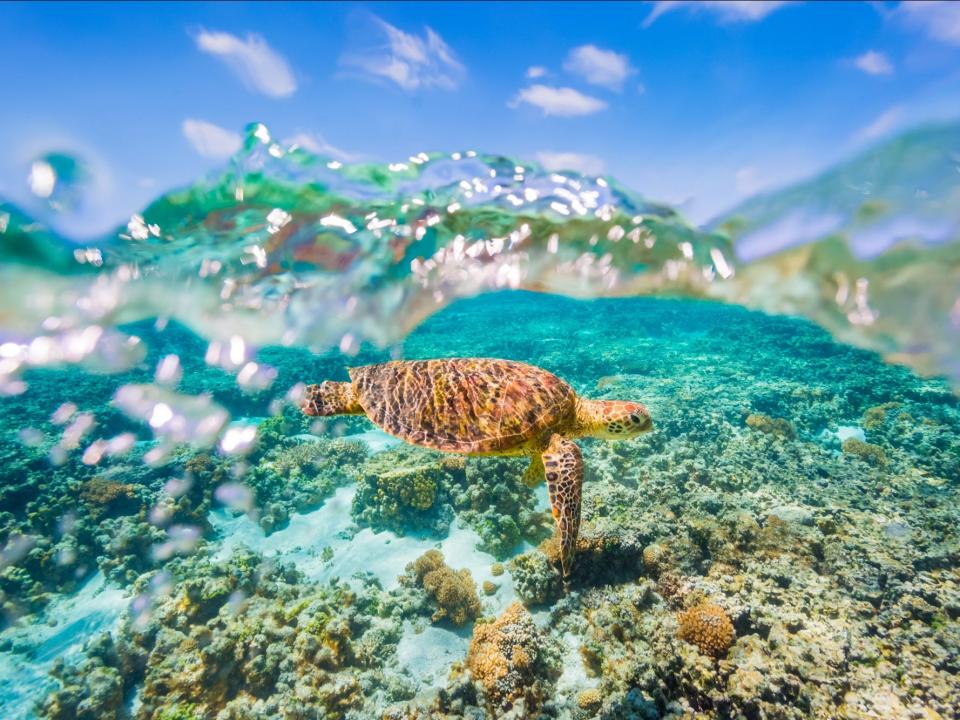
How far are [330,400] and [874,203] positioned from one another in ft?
36.5

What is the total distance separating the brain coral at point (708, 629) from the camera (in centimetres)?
455

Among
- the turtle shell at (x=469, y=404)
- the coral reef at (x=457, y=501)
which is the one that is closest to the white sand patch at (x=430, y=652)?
the coral reef at (x=457, y=501)

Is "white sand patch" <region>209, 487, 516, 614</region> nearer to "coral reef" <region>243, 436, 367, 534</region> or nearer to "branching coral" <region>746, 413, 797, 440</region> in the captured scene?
"coral reef" <region>243, 436, 367, 534</region>

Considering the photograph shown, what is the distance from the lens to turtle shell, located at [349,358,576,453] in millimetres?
5109

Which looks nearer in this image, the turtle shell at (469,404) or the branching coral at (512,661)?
the branching coral at (512,661)

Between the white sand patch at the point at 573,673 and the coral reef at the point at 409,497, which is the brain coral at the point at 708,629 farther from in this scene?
the coral reef at the point at 409,497

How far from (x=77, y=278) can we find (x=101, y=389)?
747 centimetres

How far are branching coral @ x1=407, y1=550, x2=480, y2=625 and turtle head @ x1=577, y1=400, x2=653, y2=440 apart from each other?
129 inches

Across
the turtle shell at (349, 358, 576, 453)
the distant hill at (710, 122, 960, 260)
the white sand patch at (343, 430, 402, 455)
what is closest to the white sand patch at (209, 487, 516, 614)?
the white sand patch at (343, 430, 402, 455)

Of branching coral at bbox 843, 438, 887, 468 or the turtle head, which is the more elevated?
the turtle head

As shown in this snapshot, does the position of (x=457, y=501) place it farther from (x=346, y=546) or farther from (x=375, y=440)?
(x=375, y=440)

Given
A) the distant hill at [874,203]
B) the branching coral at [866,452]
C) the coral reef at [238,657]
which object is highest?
the distant hill at [874,203]

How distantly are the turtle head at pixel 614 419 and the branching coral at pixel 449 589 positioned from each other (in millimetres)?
3286

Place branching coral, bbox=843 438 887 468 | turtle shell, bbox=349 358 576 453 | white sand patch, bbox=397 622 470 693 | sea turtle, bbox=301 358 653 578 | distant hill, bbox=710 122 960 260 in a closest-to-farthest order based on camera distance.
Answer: sea turtle, bbox=301 358 653 578 < turtle shell, bbox=349 358 576 453 < white sand patch, bbox=397 622 470 693 < distant hill, bbox=710 122 960 260 < branching coral, bbox=843 438 887 468
